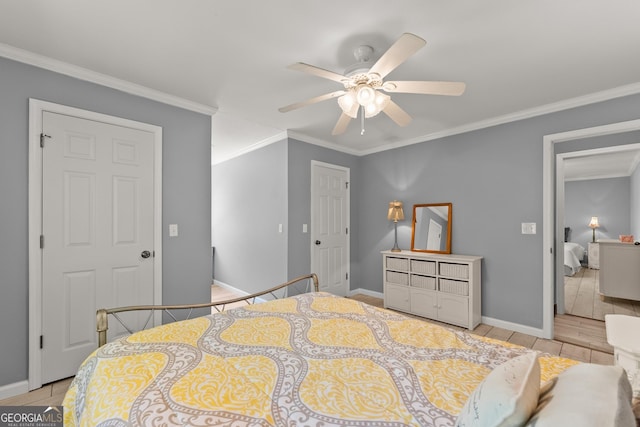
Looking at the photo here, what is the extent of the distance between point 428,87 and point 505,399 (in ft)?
5.40

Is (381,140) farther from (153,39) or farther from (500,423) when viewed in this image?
(500,423)

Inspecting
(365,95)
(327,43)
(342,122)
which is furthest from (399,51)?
(342,122)

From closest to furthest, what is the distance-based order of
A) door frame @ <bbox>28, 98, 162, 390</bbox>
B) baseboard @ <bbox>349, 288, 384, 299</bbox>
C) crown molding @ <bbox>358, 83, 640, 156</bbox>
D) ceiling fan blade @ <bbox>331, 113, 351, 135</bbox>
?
door frame @ <bbox>28, 98, 162, 390</bbox> → ceiling fan blade @ <bbox>331, 113, 351, 135</bbox> → crown molding @ <bbox>358, 83, 640, 156</bbox> → baseboard @ <bbox>349, 288, 384, 299</bbox>

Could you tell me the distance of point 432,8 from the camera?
1.60 m

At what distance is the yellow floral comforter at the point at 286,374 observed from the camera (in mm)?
862

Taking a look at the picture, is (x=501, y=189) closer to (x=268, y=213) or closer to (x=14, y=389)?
(x=268, y=213)

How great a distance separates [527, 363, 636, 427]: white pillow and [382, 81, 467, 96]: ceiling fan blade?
148cm

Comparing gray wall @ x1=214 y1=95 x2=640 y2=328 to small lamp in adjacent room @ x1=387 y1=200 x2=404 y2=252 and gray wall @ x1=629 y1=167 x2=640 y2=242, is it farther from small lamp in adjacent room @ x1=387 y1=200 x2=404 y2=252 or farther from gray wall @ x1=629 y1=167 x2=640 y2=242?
gray wall @ x1=629 y1=167 x2=640 y2=242

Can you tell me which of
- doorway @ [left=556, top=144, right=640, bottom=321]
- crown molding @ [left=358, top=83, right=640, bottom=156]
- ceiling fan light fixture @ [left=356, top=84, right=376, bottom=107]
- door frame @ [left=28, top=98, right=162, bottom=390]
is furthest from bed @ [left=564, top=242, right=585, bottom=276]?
door frame @ [left=28, top=98, right=162, bottom=390]

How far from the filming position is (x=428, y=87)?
1.76m

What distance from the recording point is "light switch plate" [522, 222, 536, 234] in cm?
303

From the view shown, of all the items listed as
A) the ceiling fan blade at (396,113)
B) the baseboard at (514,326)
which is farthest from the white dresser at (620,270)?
the ceiling fan blade at (396,113)

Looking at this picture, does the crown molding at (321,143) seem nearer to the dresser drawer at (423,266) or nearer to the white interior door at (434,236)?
the white interior door at (434,236)

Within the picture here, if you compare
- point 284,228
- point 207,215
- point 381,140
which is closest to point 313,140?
point 381,140
